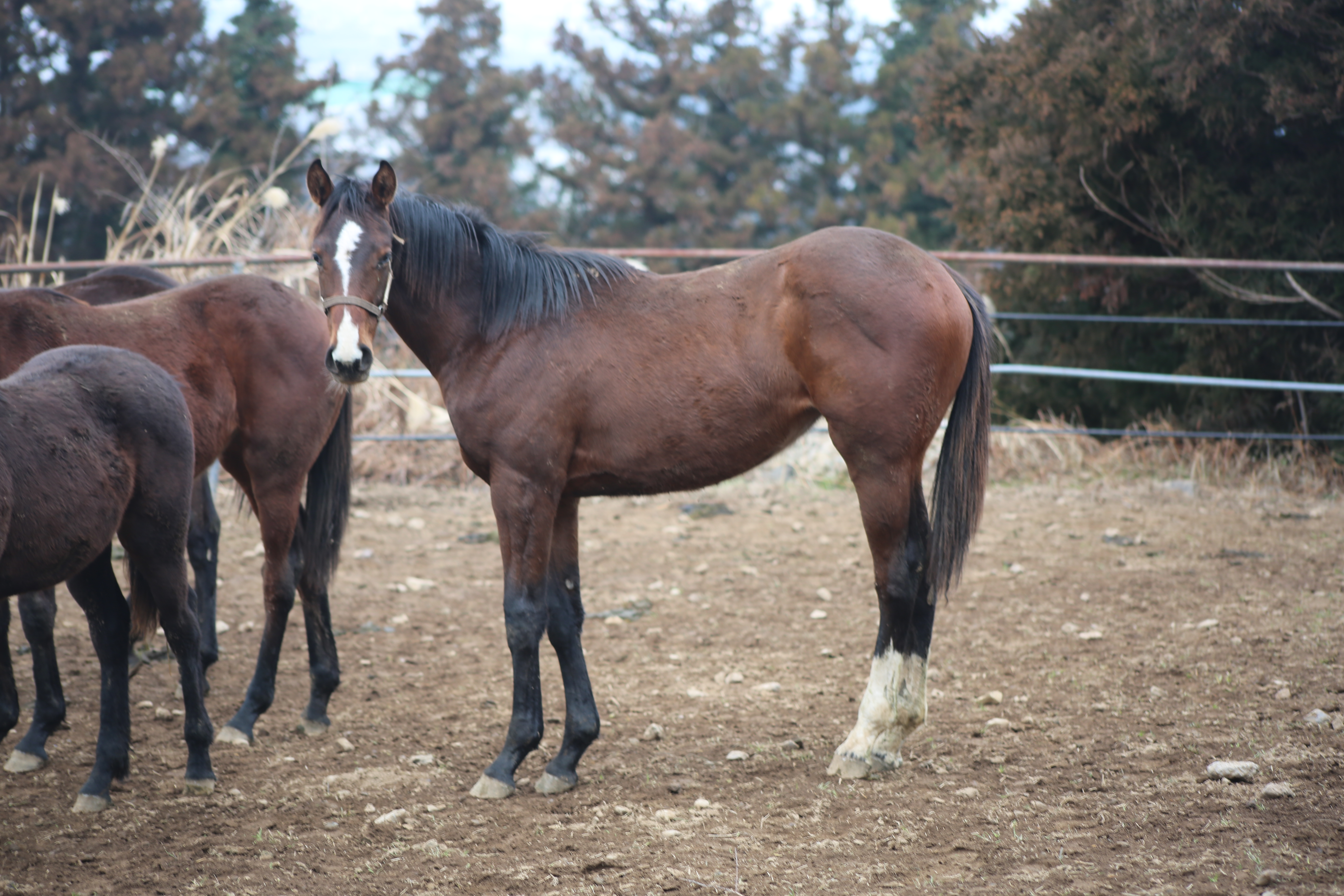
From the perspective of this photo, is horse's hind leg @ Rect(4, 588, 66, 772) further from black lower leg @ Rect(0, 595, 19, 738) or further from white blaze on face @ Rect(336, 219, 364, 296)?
white blaze on face @ Rect(336, 219, 364, 296)

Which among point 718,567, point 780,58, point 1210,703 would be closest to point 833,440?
point 1210,703

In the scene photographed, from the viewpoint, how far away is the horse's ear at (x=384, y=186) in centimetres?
306

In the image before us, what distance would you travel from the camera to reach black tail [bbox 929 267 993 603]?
10.3 feet

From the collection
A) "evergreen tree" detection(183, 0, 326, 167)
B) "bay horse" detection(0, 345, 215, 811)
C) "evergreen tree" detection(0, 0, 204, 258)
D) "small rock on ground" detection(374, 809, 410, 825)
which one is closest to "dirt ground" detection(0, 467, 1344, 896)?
"small rock on ground" detection(374, 809, 410, 825)

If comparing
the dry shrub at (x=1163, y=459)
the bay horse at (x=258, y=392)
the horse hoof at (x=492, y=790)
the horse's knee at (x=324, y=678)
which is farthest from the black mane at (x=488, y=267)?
the dry shrub at (x=1163, y=459)

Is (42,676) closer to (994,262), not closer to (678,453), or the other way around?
(678,453)

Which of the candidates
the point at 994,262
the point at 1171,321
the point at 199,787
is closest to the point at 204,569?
the point at 199,787

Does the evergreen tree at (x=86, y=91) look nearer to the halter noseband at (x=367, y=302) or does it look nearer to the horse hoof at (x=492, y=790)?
the halter noseband at (x=367, y=302)

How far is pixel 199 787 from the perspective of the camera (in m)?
3.20

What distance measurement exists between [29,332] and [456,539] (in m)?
3.29

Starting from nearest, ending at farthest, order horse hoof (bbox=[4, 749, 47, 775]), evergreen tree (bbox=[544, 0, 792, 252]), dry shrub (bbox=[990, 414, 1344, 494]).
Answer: horse hoof (bbox=[4, 749, 47, 775])
dry shrub (bbox=[990, 414, 1344, 494])
evergreen tree (bbox=[544, 0, 792, 252])

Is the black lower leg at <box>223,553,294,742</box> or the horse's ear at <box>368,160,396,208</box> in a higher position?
the horse's ear at <box>368,160,396,208</box>

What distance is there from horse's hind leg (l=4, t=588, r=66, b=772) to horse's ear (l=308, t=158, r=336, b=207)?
1612 mm

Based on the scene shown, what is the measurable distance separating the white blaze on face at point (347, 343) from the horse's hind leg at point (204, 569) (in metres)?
1.77
